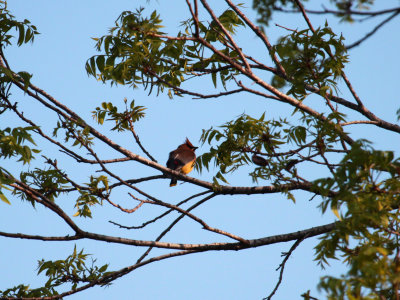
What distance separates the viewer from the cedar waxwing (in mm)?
10414

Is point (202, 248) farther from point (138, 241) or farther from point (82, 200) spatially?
point (82, 200)

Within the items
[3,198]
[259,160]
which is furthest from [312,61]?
[3,198]

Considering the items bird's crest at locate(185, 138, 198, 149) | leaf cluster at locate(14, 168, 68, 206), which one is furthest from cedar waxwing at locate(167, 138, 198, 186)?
leaf cluster at locate(14, 168, 68, 206)

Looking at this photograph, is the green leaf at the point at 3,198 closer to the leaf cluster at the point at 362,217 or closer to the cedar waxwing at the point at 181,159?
the leaf cluster at the point at 362,217

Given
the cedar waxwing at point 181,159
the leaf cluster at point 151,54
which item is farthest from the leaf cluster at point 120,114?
the cedar waxwing at point 181,159

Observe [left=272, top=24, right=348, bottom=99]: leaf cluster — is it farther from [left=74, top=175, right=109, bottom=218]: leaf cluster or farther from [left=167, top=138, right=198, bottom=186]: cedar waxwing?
[left=167, top=138, right=198, bottom=186]: cedar waxwing

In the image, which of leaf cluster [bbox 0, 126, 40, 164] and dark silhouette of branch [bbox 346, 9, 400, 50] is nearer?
dark silhouette of branch [bbox 346, 9, 400, 50]

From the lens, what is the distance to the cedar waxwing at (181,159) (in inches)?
410

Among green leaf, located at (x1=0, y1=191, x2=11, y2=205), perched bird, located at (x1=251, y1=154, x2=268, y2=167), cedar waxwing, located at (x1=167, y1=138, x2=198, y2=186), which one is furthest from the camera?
cedar waxwing, located at (x1=167, y1=138, x2=198, y2=186)

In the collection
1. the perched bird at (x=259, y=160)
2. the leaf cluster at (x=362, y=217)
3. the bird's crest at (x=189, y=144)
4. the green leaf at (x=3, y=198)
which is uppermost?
the bird's crest at (x=189, y=144)

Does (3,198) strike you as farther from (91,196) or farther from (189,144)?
(189,144)

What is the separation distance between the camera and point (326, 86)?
5.20 m

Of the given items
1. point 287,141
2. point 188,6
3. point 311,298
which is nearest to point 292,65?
point 287,141

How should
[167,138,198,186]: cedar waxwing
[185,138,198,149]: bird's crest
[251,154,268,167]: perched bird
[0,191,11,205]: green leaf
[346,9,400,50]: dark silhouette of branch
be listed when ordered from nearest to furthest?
[346,9,400,50]: dark silhouette of branch → [0,191,11,205]: green leaf → [251,154,268,167]: perched bird → [167,138,198,186]: cedar waxwing → [185,138,198,149]: bird's crest
